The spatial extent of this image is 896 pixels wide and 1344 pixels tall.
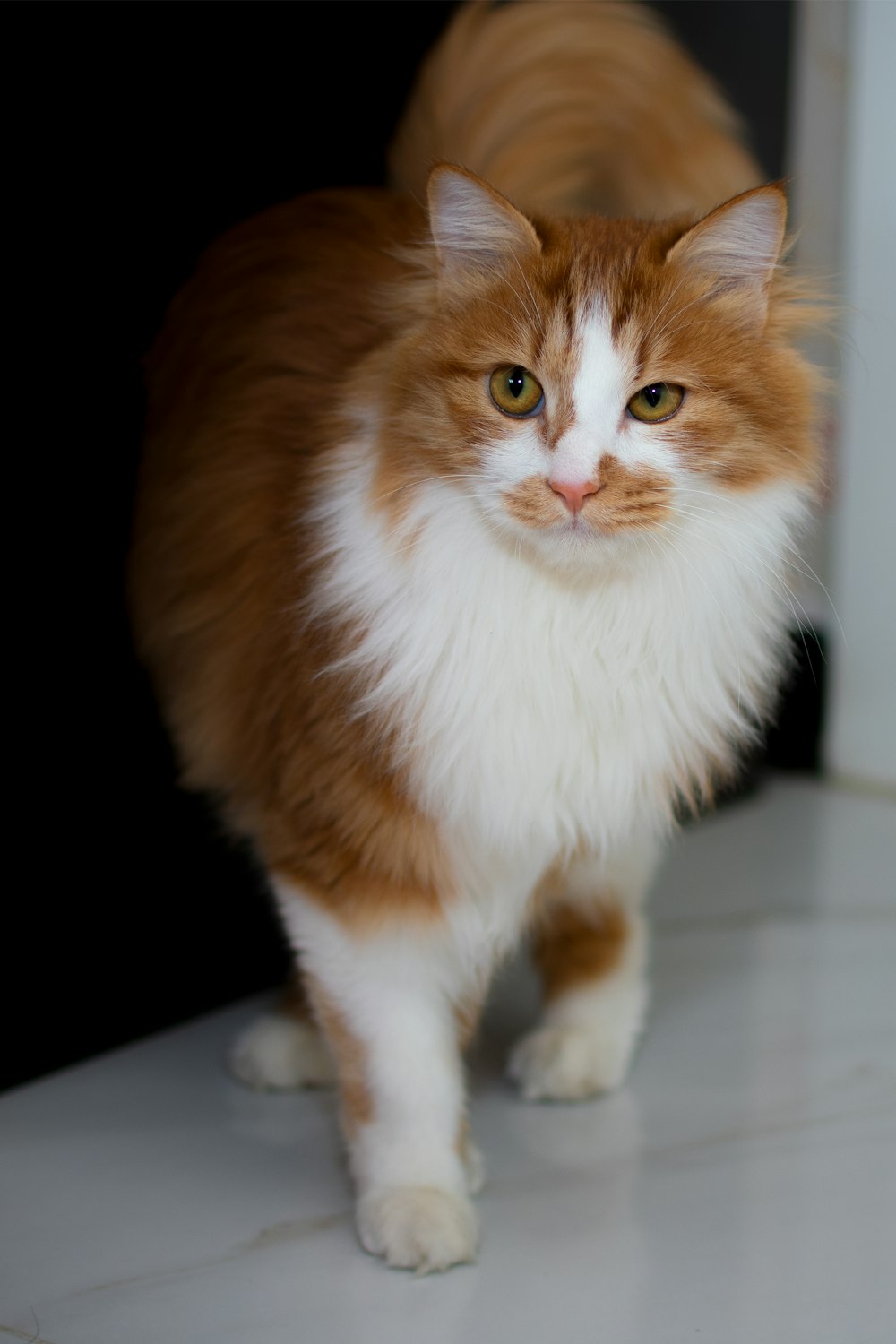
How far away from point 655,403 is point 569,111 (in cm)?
78

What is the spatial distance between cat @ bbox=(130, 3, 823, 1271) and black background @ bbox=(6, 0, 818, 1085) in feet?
0.28

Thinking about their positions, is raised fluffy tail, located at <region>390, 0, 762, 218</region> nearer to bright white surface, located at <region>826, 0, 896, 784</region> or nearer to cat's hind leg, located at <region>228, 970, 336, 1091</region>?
bright white surface, located at <region>826, 0, 896, 784</region>

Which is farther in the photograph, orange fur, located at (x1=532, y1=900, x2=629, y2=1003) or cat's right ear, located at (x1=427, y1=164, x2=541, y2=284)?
orange fur, located at (x1=532, y1=900, x2=629, y2=1003)

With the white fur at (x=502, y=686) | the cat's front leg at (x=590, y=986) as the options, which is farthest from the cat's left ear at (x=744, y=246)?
the cat's front leg at (x=590, y=986)

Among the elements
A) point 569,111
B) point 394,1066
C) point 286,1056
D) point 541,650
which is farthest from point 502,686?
point 569,111

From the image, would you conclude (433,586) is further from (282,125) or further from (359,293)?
(282,125)

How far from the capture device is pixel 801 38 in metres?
2.51

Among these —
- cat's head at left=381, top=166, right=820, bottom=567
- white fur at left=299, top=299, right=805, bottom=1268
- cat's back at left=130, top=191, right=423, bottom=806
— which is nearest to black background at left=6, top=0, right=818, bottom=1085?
cat's back at left=130, top=191, right=423, bottom=806

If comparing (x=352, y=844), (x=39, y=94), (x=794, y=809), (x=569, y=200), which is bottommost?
(x=794, y=809)

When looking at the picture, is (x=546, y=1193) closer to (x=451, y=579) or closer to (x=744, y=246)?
(x=451, y=579)

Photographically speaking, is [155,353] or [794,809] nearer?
[155,353]

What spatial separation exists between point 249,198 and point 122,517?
1.57 feet

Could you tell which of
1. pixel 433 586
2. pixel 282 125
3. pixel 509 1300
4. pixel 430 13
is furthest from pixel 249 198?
pixel 509 1300

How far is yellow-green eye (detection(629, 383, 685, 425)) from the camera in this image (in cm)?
129
